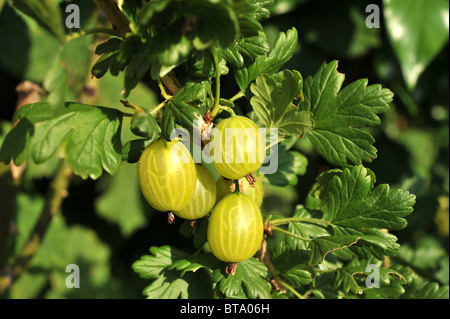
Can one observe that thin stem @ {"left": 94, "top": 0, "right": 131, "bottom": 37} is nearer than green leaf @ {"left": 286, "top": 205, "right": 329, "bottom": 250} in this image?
Yes

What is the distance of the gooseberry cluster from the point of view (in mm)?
511

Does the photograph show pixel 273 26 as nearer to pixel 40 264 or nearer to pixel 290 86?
pixel 290 86

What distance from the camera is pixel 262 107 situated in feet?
1.85

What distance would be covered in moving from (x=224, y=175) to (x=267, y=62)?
17cm

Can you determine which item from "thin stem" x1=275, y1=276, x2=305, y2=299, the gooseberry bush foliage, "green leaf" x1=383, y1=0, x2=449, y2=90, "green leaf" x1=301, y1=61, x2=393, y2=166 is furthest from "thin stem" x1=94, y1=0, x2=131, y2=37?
"green leaf" x1=383, y1=0, x2=449, y2=90

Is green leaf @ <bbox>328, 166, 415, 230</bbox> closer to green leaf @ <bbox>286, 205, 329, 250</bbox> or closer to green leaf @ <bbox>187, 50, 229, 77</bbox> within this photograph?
green leaf @ <bbox>286, 205, 329, 250</bbox>

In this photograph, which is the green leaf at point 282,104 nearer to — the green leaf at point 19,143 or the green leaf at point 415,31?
the green leaf at point 19,143

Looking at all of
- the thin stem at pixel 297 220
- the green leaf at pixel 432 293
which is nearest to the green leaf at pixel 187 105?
the thin stem at pixel 297 220

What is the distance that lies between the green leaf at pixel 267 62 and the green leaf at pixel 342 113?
0.19 feet

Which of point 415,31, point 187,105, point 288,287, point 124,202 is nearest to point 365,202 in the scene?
point 288,287

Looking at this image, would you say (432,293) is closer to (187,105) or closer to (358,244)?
(358,244)

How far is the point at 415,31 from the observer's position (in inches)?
43.6

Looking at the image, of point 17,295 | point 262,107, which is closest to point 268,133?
point 262,107

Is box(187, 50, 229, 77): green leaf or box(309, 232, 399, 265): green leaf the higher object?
box(187, 50, 229, 77): green leaf
